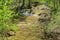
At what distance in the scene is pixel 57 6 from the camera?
1634 centimetres

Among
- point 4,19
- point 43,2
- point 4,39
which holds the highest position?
point 4,19

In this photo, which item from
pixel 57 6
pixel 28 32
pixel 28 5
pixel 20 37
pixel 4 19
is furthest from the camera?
pixel 28 5

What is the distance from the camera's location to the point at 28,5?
20.9 meters

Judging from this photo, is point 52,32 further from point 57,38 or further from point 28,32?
point 28,32

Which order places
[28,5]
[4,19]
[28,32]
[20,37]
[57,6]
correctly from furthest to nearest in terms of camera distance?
[28,5]
[57,6]
[28,32]
[20,37]
[4,19]

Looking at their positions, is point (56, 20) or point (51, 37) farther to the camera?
point (56, 20)

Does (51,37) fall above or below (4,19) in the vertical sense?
below

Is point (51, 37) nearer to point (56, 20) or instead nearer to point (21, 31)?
point (56, 20)

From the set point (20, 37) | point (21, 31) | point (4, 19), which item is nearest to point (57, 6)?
point (21, 31)

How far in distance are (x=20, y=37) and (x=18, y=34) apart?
0.57m

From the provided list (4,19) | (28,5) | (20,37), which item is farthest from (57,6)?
(4,19)

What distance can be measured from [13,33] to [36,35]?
1.40 meters

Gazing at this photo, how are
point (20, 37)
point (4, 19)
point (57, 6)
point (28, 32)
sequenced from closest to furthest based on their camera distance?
point (4, 19)
point (20, 37)
point (28, 32)
point (57, 6)

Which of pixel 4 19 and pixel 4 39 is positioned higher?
pixel 4 19
